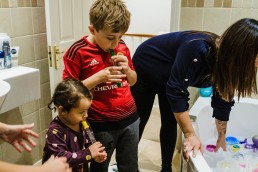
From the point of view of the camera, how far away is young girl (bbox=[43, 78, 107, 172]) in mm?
1093

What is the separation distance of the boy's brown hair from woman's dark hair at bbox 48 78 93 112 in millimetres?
225

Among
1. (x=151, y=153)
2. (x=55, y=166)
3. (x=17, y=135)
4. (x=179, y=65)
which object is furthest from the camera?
(x=151, y=153)

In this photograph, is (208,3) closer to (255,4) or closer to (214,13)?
(214,13)

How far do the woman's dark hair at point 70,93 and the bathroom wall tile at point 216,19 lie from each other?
1.24 metres

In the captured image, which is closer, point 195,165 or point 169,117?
point 195,165

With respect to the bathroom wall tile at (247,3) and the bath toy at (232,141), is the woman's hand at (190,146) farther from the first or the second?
the bathroom wall tile at (247,3)

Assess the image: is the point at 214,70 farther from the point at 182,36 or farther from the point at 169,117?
the point at 169,117

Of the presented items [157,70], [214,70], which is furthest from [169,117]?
[214,70]

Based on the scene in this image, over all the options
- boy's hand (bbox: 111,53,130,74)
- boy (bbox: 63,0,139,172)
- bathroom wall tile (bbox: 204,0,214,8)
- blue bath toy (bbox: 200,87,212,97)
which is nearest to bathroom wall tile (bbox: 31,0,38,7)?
boy (bbox: 63,0,139,172)

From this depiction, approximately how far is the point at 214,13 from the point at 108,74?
46.6 inches

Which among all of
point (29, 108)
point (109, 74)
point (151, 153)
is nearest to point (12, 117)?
point (29, 108)

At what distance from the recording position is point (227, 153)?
1.89 metres

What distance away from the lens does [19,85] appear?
1.56 meters

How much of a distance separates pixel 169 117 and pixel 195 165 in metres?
0.55
